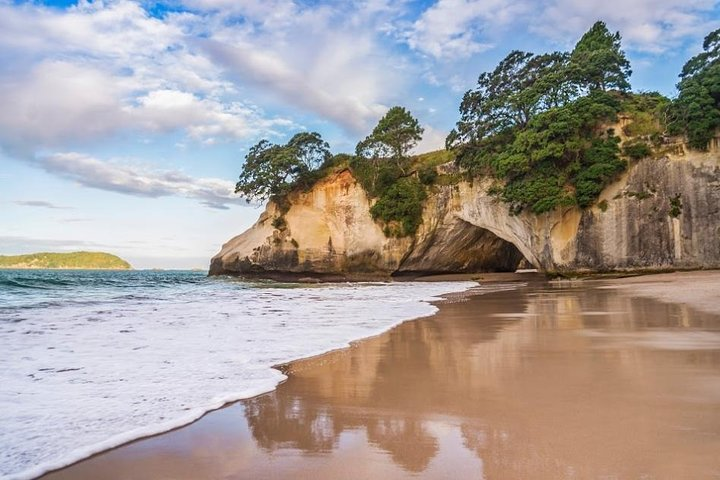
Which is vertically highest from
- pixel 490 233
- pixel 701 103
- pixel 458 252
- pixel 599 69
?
pixel 599 69

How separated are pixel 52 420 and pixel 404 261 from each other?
3167 cm

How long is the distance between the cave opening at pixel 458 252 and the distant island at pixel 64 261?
12946 cm

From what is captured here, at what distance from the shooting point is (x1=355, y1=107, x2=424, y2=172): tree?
3453 centimetres

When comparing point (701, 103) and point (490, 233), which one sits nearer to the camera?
point (701, 103)

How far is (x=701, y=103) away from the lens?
20.8 meters

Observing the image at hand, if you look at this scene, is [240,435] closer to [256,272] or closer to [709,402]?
[709,402]

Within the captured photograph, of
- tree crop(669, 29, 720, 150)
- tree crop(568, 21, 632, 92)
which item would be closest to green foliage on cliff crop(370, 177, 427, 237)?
tree crop(568, 21, 632, 92)

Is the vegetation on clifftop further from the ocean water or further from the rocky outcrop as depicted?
the ocean water

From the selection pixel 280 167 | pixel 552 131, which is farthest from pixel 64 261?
pixel 552 131

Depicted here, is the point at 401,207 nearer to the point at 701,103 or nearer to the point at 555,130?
the point at 555,130

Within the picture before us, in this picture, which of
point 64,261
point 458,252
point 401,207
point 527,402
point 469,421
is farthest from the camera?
point 64,261

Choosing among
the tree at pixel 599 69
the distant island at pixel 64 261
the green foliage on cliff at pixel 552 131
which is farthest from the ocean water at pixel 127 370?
the distant island at pixel 64 261

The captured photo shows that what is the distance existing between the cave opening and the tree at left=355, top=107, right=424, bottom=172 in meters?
→ 5.94

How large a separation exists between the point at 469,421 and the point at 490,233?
1307 inches
